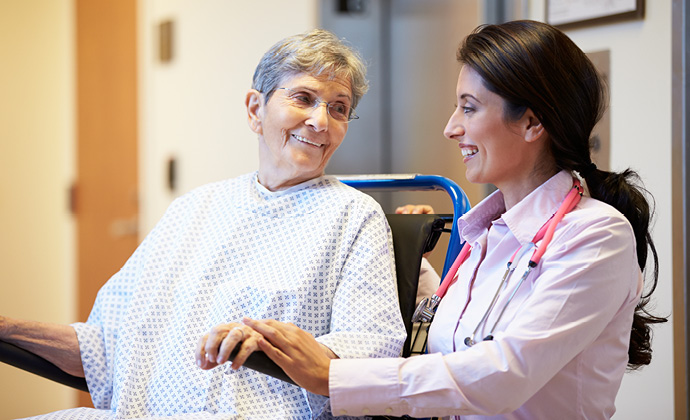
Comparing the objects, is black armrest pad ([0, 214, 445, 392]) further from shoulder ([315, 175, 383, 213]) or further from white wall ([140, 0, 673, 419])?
white wall ([140, 0, 673, 419])

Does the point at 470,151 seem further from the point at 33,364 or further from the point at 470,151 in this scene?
the point at 33,364

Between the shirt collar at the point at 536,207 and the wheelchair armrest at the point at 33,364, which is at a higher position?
the shirt collar at the point at 536,207

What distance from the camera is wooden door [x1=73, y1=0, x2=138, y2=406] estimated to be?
336cm

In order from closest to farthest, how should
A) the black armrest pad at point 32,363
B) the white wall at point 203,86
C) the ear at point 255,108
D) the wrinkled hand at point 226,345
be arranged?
the wrinkled hand at point 226,345
the black armrest pad at point 32,363
the ear at point 255,108
the white wall at point 203,86

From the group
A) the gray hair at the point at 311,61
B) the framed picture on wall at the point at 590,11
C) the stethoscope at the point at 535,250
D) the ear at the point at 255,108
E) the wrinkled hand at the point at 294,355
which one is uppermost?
the framed picture on wall at the point at 590,11

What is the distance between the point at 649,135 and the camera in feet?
7.87

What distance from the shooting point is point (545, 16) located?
104 inches

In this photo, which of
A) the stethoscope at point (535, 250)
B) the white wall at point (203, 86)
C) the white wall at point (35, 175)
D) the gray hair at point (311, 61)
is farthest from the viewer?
the white wall at point (203, 86)

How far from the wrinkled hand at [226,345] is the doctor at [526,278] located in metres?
0.02

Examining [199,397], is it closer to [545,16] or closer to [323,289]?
[323,289]

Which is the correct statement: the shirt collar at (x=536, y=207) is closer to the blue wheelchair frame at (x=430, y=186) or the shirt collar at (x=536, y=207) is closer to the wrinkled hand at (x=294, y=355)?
the blue wheelchair frame at (x=430, y=186)

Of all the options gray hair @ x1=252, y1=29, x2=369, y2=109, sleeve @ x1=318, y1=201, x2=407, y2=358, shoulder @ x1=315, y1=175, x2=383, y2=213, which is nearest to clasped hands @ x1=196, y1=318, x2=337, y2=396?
sleeve @ x1=318, y1=201, x2=407, y2=358

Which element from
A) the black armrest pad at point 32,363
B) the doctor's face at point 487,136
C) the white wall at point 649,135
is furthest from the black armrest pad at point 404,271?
the white wall at point 649,135

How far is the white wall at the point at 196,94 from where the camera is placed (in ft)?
11.0
